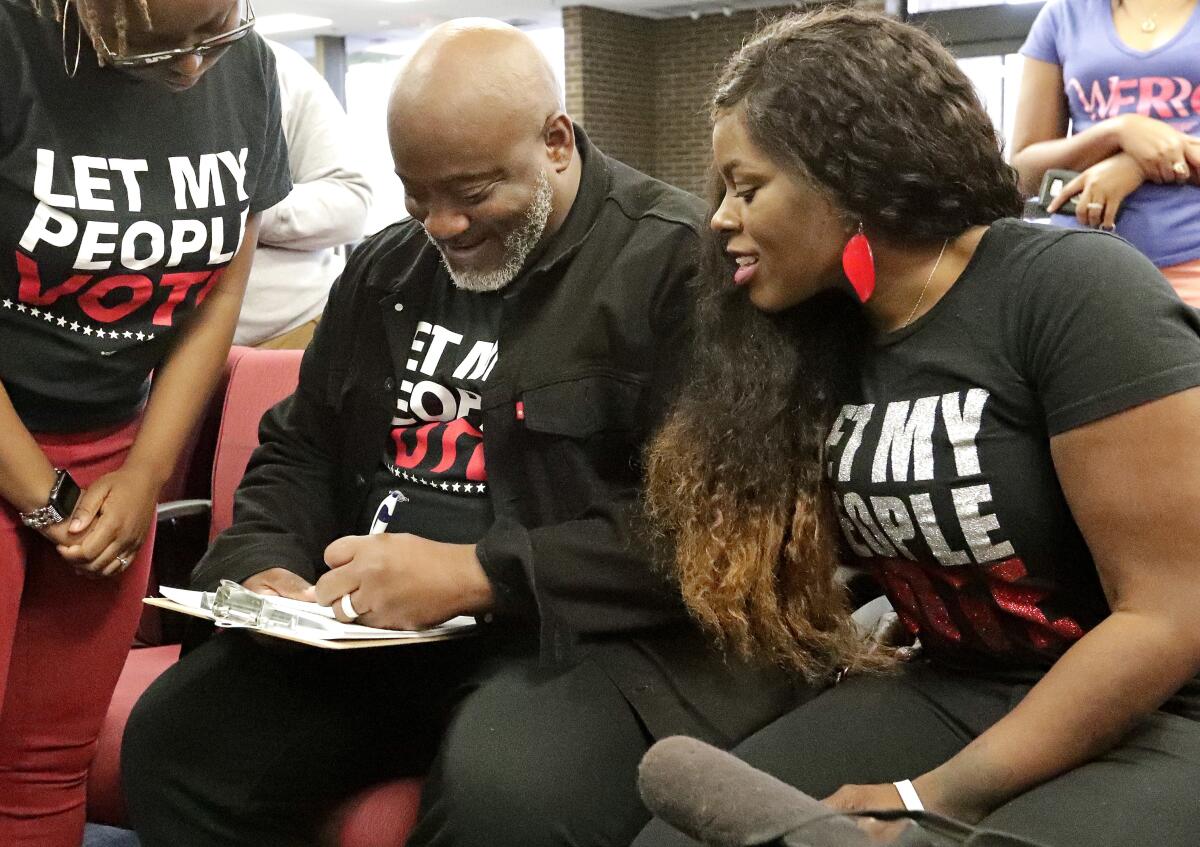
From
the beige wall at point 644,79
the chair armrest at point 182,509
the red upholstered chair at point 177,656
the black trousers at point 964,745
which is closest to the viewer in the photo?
the black trousers at point 964,745

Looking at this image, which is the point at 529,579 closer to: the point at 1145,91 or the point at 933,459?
the point at 933,459

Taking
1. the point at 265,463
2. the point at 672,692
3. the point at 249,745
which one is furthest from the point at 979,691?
the point at 265,463

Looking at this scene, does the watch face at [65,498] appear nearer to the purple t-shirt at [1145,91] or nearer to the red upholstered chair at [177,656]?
the red upholstered chair at [177,656]

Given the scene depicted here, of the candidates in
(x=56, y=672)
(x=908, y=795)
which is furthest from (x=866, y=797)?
(x=56, y=672)

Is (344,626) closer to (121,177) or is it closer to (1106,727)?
(121,177)

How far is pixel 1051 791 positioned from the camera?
1.28m

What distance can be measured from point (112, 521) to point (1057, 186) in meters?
1.57

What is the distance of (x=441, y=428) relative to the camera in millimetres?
1878

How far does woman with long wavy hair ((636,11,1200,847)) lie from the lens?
1288 millimetres

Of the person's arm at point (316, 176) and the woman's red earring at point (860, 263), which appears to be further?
the person's arm at point (316, 176)

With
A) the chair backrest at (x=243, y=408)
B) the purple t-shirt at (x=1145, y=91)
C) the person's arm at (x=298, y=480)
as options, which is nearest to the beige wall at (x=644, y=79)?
the chair backrest at (x=243, y=408)

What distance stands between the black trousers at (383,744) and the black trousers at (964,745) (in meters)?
0.14

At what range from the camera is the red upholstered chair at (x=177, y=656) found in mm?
1691

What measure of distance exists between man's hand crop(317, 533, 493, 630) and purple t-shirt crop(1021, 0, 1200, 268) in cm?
126
